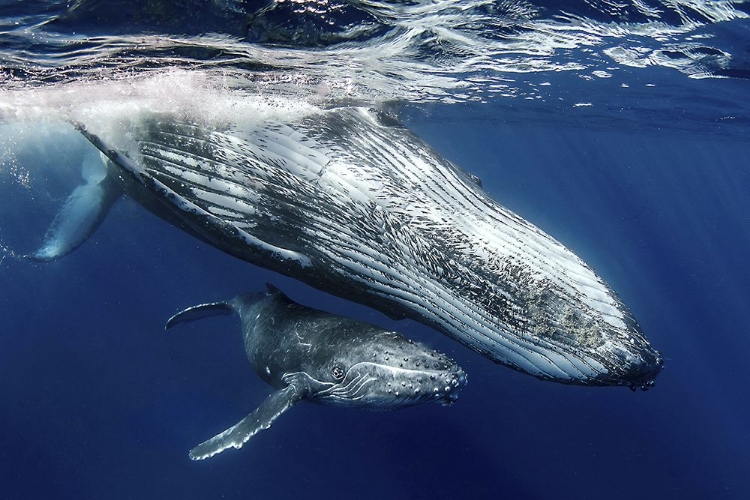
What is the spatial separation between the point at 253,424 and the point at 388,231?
2.56m

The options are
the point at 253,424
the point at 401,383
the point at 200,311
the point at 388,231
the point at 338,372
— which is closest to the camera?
the point at 388,231

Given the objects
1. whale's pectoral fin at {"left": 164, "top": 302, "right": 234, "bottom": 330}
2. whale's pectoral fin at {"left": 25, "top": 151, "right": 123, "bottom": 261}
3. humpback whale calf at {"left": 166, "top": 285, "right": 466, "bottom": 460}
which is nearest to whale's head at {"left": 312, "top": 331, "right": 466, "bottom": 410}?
humpback whale calf at {"left": 166, "top": 285, "right": 466, "bottom": 460}

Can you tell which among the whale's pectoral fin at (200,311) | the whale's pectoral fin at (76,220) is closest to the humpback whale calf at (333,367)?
the whale's pectoral fin at (200,311)

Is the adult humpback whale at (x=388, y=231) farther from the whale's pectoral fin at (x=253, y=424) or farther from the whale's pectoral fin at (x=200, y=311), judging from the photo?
the whale's pectoral fin at (x=200, y=311)

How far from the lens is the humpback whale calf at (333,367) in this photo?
441 centimetres

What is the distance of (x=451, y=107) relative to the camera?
21.4 meters

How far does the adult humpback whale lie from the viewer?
3.32m

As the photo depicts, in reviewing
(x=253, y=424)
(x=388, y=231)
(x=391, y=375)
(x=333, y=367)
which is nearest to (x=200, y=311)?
(x=253, y=424)

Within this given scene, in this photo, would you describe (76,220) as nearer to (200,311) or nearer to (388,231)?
(200,311)

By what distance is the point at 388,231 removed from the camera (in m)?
4.10

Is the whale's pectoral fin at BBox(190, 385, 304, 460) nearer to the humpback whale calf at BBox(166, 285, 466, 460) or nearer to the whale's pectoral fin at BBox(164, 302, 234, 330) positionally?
the humpback whale calf at BBox(166, 285, 466, 460)

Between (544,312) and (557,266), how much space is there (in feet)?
1.31

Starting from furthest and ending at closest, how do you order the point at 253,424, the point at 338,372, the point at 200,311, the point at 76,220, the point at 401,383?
the point at 76,220
the point at 200,311
the point at 253,424
the point at 338,372
the point at 401,383

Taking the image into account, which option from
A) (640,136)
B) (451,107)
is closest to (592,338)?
(451,107)
